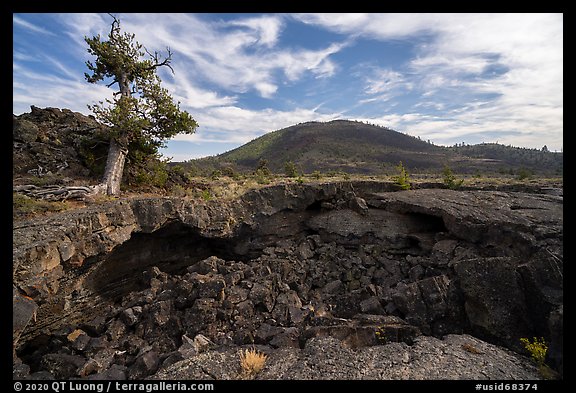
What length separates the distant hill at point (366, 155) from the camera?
5216 centimetres

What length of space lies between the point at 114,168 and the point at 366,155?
189 feet

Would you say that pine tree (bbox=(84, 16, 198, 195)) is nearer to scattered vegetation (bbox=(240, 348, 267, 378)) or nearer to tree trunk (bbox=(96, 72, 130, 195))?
tree trunk (bbox=(96, 72, 130, 195))

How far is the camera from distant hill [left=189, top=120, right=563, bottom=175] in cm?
5216

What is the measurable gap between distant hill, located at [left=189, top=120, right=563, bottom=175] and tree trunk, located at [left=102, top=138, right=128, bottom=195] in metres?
35.1

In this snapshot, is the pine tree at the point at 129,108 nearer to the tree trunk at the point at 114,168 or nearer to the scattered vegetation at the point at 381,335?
the tree trunk at the point at 114,168

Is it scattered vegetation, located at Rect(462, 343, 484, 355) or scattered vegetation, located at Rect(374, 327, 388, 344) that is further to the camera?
scattered vegetation, located at Rect(374, 327, 388, 344)

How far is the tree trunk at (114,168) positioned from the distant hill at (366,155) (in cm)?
3514

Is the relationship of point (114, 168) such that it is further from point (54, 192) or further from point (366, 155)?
point (366, 155)

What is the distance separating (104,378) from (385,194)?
12177mm

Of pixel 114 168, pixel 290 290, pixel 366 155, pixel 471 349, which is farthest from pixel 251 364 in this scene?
pixel 366 155

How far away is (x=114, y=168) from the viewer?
10555 millimetres

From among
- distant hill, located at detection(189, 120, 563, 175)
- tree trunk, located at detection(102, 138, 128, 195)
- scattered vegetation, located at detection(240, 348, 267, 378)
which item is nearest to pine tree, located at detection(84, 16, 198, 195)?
tree trunk, located at detection(102, 138, 128, 195)

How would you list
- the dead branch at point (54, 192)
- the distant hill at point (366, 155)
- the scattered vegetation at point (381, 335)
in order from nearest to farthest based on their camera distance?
the scattered vegetation at point (381, 335) < the dead branch at point (54, 192) < the distant hill at point (366, 155)

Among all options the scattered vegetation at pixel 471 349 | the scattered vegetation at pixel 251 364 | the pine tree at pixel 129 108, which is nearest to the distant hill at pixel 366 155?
the pine tree at pixel 129 108
